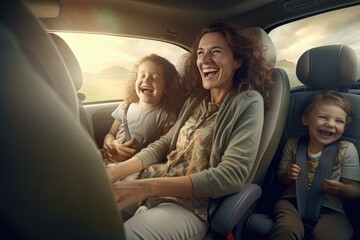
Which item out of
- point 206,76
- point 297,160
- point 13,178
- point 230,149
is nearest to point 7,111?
point 13,178

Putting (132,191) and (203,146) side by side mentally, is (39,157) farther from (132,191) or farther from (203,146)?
(203,146)

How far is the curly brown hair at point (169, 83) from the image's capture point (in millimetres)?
1232

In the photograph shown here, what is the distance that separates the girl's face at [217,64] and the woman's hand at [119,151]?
43 cm

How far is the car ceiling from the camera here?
1284 millimetres

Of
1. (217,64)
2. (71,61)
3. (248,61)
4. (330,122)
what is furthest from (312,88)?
(71,61)

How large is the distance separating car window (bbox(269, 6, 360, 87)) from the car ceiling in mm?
43

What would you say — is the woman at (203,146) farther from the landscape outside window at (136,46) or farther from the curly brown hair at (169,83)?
the landscape outside window at (136,46)

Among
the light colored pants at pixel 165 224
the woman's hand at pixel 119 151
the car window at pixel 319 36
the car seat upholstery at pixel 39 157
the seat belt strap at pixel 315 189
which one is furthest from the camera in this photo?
the woman's hand at pixel 119 151

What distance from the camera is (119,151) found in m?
1.24

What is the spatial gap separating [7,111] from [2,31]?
74 mm

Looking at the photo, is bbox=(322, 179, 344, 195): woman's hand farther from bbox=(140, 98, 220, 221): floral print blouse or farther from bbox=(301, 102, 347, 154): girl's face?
bbox=(140, 98, 220, 221): floral print blouse

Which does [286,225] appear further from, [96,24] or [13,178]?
[96,24]

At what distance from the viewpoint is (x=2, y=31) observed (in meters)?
0.26

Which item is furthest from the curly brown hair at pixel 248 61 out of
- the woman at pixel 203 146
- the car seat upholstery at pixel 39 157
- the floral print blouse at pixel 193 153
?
the car seat upholstery at pixel 39 157
